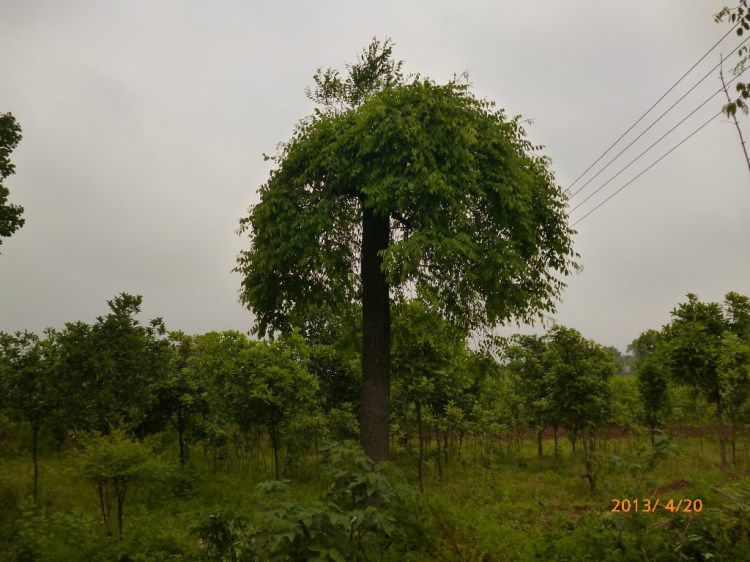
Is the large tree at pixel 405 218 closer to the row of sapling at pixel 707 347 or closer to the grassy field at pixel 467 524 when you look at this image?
the grassy field at pixel 467 524

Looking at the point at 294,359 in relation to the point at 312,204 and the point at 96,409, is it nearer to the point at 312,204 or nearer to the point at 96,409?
the point at 96,409

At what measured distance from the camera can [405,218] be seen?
9.45 meters

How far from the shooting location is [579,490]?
1512 cm

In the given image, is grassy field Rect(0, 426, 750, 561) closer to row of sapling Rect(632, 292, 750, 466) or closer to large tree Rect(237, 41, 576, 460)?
large tree Rect(237, 41, 576, 460)

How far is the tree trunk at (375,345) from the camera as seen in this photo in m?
8.38

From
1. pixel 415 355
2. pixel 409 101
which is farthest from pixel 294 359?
pixel 409 101

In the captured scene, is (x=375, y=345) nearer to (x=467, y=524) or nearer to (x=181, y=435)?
(x=467, y=524)

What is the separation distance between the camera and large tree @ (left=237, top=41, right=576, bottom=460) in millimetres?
7895
